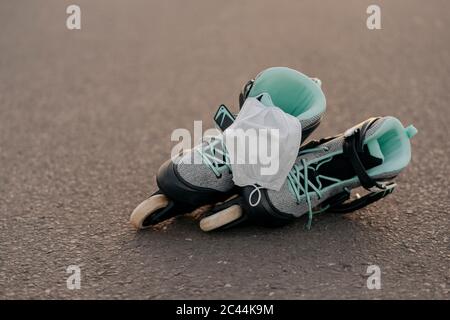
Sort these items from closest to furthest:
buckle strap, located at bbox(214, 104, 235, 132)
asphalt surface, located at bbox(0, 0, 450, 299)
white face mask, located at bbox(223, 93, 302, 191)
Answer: asphalt surface, located at bbox(0, 0, 450, 299) < white face mask, located at bbox(223, 93, 302, 191) < buckle strap, located at bbox(214, 104, 235, 132)

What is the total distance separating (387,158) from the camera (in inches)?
95.4

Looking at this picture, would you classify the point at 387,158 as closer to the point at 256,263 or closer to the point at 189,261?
the point at 256,263

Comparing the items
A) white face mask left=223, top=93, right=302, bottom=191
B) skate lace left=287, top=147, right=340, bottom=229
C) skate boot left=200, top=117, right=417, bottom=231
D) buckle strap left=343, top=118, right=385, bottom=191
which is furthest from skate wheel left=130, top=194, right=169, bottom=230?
buckle strap left=343, top=118, right=385, bottom=191

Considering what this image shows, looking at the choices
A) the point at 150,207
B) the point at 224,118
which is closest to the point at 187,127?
the point at 224,118

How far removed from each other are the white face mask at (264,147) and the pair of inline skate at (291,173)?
0.03 metres

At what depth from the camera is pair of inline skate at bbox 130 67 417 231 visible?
2377mm

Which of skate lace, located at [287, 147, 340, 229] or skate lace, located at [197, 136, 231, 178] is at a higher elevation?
skate lace, located at [197, 136, 231, 178]

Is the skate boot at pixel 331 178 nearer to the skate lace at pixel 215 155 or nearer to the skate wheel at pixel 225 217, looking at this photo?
the skate wheel at pixel 225 217

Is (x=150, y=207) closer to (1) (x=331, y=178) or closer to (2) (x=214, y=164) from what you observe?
(2) (x=214, y=164)

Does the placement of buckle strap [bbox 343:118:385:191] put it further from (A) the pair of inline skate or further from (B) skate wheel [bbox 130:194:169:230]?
(B) skate wheel [bbox 130:194:169:230]

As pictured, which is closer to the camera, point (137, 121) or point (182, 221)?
point (182, 221)

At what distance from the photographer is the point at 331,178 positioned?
2.46 m
